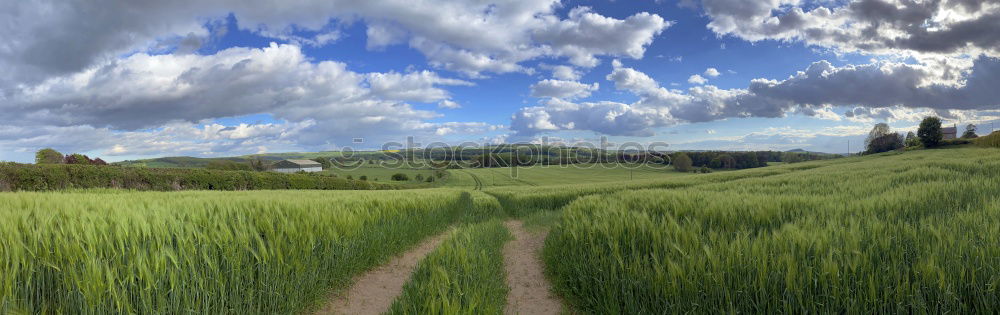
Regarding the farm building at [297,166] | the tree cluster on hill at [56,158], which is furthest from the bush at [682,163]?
the tree cluster on hill at [56,158]

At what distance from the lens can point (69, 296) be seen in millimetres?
2793

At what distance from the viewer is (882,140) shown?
274 feet

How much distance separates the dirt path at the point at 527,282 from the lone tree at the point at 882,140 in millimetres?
106116

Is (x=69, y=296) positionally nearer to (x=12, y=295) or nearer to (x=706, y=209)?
(x=12, y=295)

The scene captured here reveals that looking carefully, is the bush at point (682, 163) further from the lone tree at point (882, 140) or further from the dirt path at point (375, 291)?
the dirt path at point (375, 291)

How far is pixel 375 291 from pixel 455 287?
2.58 meters

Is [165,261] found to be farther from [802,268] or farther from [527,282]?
[802,268]

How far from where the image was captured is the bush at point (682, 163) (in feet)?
254

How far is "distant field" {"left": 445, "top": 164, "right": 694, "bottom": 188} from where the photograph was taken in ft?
199

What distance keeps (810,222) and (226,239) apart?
21.0ft

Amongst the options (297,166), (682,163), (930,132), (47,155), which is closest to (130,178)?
(47,155)

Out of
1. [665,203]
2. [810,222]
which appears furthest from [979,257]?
[665,203]

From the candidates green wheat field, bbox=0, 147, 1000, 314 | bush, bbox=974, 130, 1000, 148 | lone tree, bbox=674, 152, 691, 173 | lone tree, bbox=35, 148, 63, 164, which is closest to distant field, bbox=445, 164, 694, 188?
lone tree, bbox=674, 152, 691, 173

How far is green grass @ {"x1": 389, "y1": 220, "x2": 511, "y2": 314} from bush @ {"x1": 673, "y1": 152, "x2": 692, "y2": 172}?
80.4 m
